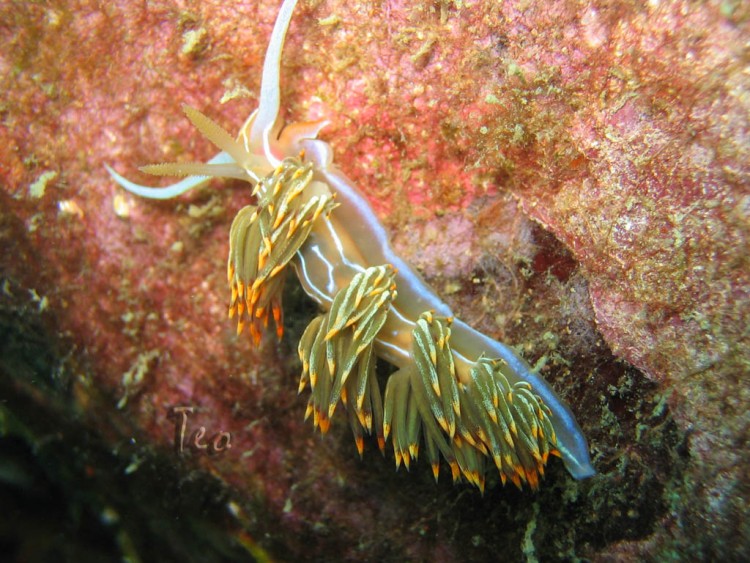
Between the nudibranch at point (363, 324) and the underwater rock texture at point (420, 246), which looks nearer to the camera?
the underwater rock texture at point (420, 246)

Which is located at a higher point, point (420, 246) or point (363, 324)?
point (420, 246)

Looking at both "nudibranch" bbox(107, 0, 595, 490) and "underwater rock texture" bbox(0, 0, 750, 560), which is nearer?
"underwater rock texture" bbox(0, 0, 750, 560)

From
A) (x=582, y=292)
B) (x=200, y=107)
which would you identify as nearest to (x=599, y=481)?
(x=582, y=292)

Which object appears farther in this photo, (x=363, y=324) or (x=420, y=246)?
(x=420, y=246)

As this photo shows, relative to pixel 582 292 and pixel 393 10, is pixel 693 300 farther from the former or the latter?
pixel 393 10
